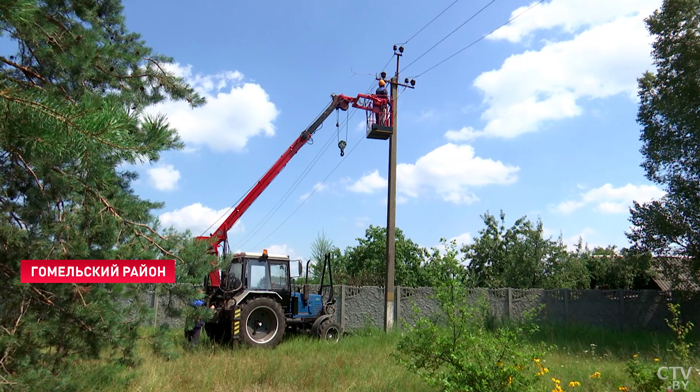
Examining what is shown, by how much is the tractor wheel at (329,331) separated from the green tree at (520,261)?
1209cm

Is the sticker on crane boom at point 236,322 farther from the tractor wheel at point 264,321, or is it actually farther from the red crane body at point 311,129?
the red crane body at point 311,129

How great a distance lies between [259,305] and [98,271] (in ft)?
21.7

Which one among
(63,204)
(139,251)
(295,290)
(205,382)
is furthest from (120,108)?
(295,290)

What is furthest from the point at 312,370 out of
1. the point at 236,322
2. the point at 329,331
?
the point at 329,331

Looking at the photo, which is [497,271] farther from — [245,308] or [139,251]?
[139,251]

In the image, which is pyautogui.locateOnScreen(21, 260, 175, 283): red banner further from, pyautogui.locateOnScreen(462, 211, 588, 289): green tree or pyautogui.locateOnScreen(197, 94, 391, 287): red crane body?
pyautogui.locateOnScreen(462, 211, 588, 289): green tree

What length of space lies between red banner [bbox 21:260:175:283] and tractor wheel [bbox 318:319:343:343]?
7362mm

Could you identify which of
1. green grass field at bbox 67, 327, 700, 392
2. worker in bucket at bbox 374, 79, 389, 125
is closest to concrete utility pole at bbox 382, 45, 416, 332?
worker in bucket at bbox 374, 79, 389, 125

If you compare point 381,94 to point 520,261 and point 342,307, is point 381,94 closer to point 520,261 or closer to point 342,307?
point 342,307

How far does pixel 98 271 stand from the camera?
160 inches

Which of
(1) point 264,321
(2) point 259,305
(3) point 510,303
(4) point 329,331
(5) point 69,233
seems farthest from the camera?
(3) point 510,303

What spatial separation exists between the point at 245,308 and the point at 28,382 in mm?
6498

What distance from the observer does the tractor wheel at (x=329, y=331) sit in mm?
11133

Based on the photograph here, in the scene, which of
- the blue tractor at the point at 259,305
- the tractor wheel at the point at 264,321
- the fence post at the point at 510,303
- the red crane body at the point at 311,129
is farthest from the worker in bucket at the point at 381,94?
the fence post at the point at 510,303
